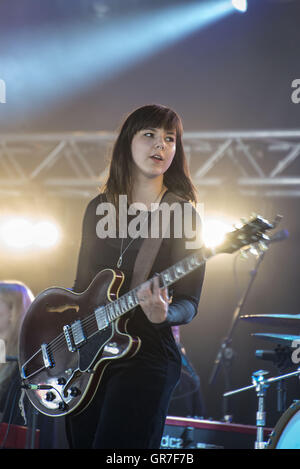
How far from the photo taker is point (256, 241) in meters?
2.07

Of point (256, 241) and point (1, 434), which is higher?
point (256, 241)

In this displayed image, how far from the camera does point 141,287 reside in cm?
205

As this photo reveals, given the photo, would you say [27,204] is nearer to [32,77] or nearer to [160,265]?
[32,77]

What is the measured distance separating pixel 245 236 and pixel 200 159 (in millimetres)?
5462

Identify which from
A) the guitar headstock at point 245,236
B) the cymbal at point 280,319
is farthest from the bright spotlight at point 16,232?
the guitar headstock at point 245,236

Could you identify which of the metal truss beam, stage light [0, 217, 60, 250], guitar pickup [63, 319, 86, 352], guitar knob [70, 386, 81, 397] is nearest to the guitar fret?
guitar pickup [63, 319, 86, 352]

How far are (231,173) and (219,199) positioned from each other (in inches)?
12.8

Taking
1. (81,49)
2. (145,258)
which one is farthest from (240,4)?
(145,258)

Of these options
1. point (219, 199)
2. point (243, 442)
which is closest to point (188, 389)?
point (243, 442)

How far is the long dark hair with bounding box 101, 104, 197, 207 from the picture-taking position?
239cm

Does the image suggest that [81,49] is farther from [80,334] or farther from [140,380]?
[140,380]

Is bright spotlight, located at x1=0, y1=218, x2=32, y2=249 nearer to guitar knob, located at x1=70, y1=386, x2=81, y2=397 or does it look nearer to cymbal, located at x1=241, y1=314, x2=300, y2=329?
cymbal, located at x1=241, y1=314, x2=300, y2=329
